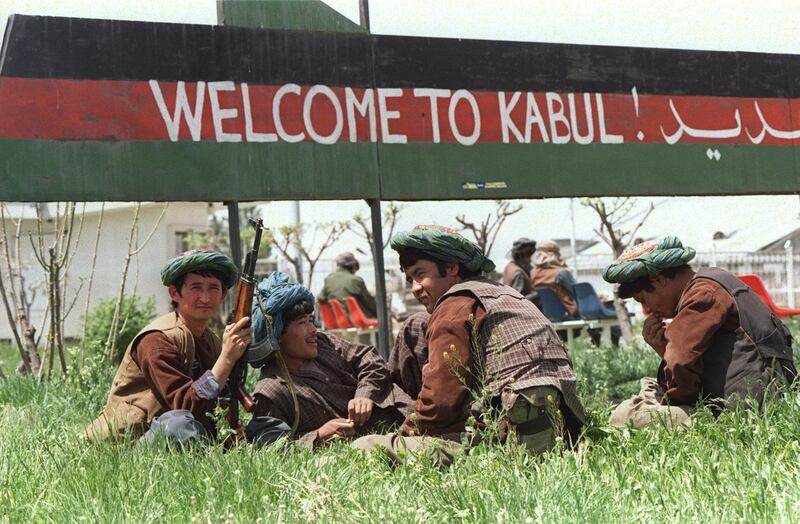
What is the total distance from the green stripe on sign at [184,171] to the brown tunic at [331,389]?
157 centimetres

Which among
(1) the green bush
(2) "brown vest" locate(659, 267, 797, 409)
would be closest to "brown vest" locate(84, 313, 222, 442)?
(2) "brown vest" locate(659, 267, 797, 409)

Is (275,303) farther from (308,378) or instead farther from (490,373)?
(490,373)

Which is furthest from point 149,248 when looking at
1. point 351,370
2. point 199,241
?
point 351,370

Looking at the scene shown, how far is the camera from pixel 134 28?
6.28 m

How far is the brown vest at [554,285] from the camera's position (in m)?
11.9

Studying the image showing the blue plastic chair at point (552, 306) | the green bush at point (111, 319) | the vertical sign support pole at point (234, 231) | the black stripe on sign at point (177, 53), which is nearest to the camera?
the black stripe on sign at point (177, 53)

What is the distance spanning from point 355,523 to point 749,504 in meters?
1.22

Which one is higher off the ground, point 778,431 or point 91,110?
point 91,110

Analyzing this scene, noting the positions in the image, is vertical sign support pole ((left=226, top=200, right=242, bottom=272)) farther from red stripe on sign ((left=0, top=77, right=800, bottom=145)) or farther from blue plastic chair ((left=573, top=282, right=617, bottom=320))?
blue plastic chair ((left=573, top=282, right=617, bottom=320))

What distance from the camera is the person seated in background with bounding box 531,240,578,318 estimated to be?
11.9 meters

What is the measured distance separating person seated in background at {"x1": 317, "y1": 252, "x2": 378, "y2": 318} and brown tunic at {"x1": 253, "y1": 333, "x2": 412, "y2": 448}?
7.74 metres

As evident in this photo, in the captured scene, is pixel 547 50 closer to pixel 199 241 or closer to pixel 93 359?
pixel 93 359

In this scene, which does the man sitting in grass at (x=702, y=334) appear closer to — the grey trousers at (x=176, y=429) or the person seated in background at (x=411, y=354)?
the person seated in background at (x=411, y=354)

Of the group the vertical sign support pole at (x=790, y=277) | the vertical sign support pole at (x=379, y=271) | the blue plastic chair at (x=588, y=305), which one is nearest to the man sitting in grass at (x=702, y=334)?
the vertical sign support pole at (x=379, y=271)
